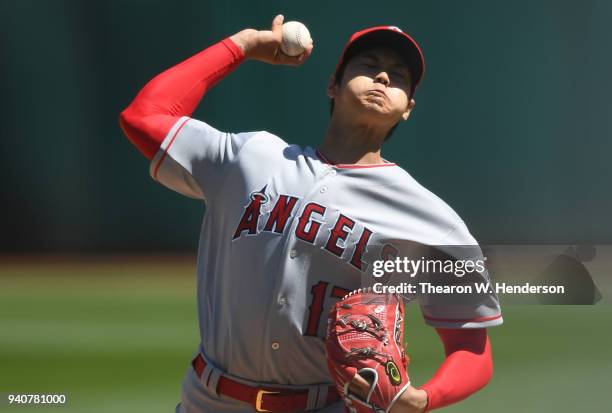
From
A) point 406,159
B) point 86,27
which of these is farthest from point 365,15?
point 86,27

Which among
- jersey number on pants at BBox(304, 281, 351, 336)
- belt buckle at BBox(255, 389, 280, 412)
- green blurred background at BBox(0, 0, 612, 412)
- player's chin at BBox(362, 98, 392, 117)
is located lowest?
belt buckle at BBox(255, 389, 280, 412)

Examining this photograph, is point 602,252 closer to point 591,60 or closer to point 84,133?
point 591,60

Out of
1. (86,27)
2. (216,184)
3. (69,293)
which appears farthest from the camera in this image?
(86,27)

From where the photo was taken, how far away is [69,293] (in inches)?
319

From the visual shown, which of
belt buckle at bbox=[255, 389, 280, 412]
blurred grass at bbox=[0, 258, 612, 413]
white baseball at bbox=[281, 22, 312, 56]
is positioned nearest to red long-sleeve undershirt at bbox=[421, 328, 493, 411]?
belt buckle at bbox=[255, 389, 280, 412]

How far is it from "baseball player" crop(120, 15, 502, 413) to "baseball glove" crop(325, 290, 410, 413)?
11 centimetres

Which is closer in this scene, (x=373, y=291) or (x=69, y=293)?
(x=373, y=291)

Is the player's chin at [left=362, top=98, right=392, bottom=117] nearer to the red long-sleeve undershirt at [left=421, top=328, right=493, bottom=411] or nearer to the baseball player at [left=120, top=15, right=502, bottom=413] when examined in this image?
the baseball player at [left=120, top=15, right=502, bottom=413]

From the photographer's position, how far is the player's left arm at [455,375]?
6.38 feet

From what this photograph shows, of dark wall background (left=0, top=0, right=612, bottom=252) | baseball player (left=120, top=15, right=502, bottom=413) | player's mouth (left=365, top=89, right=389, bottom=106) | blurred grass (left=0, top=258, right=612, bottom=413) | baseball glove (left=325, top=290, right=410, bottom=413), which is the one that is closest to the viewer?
baseball glove (left=325, top=290, right=410, bottom=413)

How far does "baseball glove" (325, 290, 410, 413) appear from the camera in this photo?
192 centimetres

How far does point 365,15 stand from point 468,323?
272 inches

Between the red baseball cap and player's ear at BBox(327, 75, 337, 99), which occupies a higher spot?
the red baseball cap

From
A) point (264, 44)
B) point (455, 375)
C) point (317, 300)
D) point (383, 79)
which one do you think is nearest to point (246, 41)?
point (264, 44)
